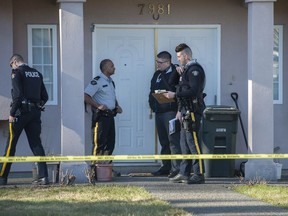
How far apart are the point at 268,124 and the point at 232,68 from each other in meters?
1.64

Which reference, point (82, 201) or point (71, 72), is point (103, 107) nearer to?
point (71, 72)

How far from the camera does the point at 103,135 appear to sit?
1338 cm

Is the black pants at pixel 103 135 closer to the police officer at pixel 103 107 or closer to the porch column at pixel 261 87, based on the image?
the police officer at pixel 103 107

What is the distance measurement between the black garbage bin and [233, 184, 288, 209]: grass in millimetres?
1238

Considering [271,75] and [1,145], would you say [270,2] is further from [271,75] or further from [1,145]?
[1,145]

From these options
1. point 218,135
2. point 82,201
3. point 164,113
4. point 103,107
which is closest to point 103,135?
point 103,107

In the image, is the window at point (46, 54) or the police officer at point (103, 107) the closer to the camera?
the police officer at point (103, 107)

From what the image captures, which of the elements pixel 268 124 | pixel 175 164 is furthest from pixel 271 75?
pixel 175 164

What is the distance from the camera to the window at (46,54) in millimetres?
14328

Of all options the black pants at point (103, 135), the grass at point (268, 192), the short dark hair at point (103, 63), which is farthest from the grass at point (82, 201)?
the short dark hair at point (103, 63)

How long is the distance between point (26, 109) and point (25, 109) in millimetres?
16

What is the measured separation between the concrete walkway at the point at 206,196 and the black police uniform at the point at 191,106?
1.54 ft

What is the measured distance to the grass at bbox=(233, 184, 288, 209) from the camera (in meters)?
11.0

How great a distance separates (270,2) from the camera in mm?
13367
